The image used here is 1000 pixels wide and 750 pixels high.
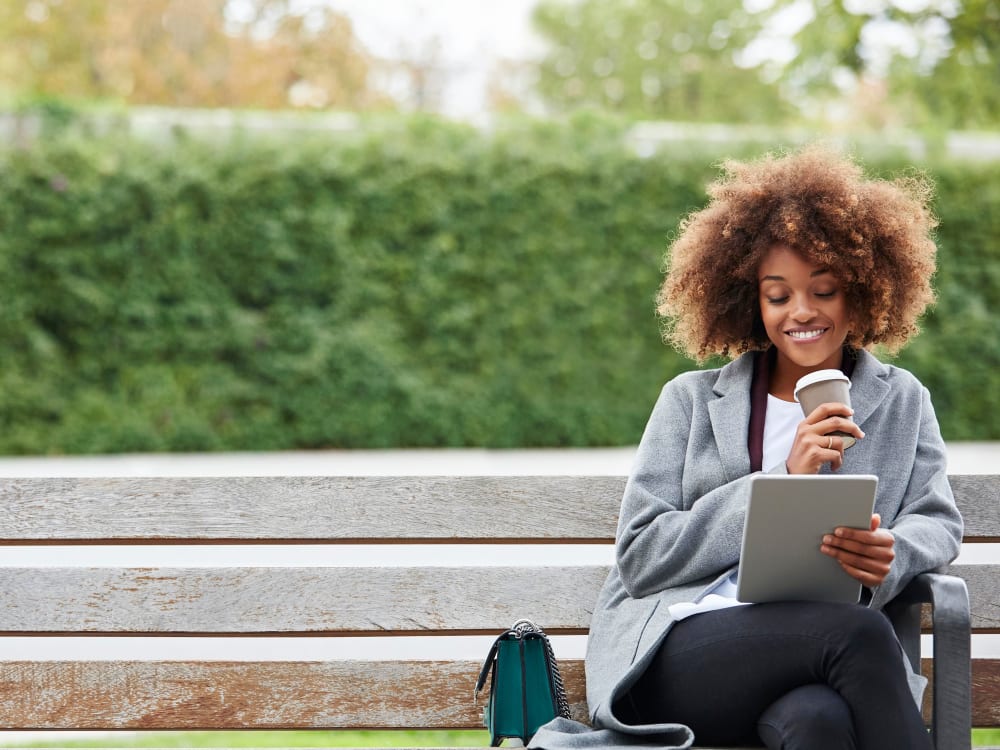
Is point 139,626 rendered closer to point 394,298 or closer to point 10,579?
point 10,579

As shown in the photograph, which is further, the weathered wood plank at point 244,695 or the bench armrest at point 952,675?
the weathered wood plank at point 244,695

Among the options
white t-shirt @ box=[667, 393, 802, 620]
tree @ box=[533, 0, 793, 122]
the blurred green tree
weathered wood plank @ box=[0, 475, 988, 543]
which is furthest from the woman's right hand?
tree @ box=[533, 0, 793, 122]

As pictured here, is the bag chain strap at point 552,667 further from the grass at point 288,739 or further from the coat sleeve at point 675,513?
the grass at point 288,739

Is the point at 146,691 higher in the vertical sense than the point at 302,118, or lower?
lower

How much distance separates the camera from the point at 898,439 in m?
2.56

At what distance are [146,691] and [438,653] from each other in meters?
2.36

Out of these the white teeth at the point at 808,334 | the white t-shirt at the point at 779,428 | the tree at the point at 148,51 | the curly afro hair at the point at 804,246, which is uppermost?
the tree at the point at 148,51

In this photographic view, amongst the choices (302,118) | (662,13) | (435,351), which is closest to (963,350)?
(435,351)

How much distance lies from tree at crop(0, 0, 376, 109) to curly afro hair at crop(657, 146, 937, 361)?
1907cm

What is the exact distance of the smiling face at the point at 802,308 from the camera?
8.51ft

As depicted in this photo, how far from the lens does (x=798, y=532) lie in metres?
2.18

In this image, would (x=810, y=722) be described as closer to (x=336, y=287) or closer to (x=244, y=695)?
(x=244, y=695)

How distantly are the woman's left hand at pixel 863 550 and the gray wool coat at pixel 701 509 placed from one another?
118 mm

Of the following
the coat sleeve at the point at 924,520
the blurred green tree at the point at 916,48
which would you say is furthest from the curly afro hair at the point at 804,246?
the blurred green tree at the point at 916,48
